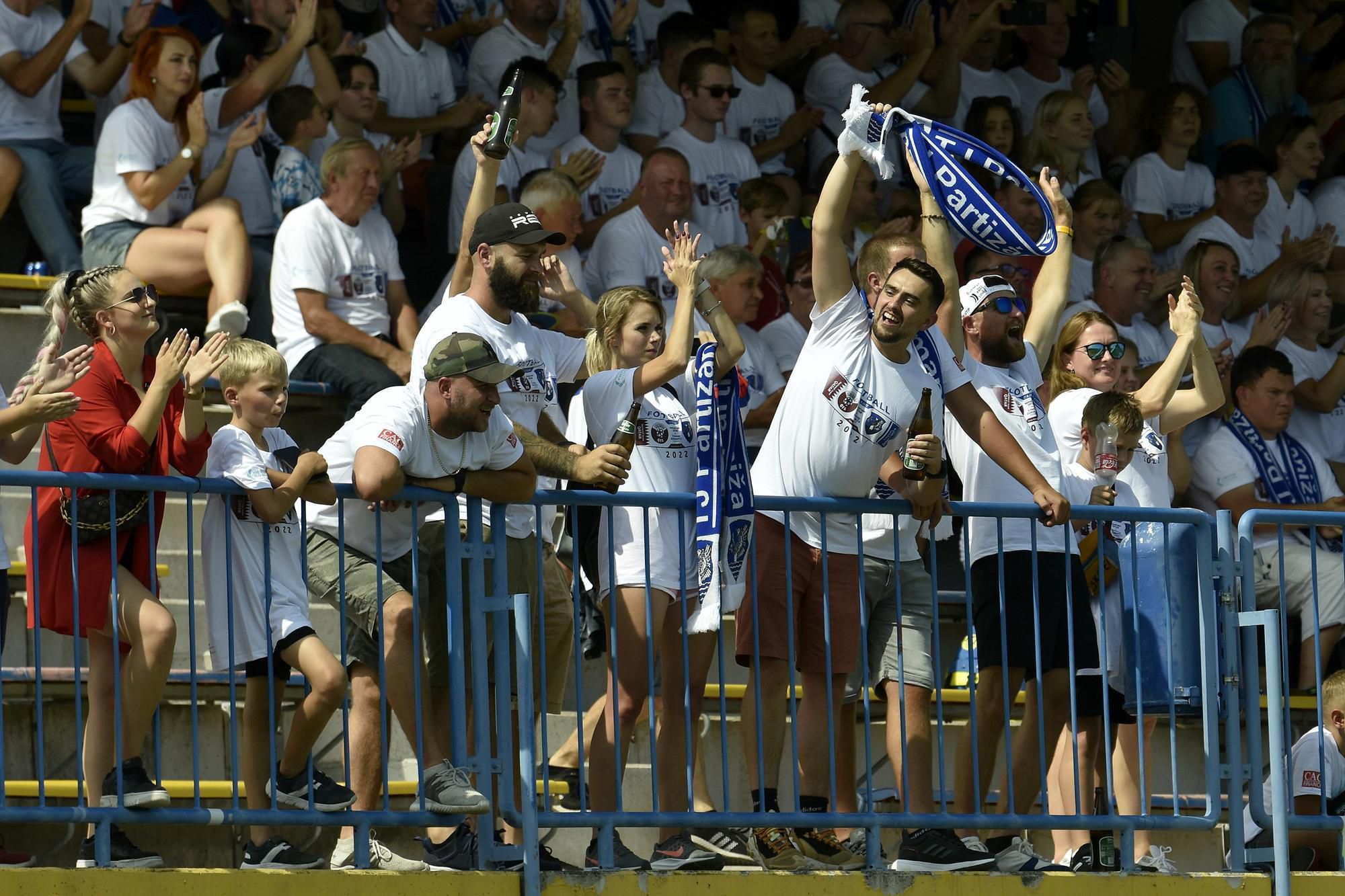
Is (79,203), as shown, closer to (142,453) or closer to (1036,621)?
(142,453)

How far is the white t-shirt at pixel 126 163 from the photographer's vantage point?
9031 millimetres

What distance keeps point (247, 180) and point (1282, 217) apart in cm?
593

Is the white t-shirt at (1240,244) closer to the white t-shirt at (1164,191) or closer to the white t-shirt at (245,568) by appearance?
the white t-shirt at (1164,191)

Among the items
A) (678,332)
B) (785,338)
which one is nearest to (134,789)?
(678,332)

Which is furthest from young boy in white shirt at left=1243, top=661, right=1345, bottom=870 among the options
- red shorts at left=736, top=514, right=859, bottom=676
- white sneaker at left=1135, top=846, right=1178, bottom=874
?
red shorts at left=736, top=514, right=859, bottom=676

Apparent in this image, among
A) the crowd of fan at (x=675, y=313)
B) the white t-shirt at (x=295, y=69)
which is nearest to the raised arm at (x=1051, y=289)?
the crowd of fan at (x=675, y=313)

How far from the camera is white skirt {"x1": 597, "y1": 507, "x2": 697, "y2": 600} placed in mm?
6820

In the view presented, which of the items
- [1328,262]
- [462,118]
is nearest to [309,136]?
[462,118]

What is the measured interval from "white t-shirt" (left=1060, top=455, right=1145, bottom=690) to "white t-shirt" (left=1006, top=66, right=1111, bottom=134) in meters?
4.78

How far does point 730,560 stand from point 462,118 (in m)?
4.39

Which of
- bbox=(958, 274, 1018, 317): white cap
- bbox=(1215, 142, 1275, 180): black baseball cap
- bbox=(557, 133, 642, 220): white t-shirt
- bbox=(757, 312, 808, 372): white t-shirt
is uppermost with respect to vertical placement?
bbox=(1215, 142, 1275, 180): black baseball cap

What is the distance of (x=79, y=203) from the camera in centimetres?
967

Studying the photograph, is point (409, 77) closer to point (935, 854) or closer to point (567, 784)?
point (567, 784)

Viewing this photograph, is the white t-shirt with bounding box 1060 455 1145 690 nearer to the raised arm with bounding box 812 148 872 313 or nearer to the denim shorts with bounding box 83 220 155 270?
the raised arm with bounding box 812 148 872 313
